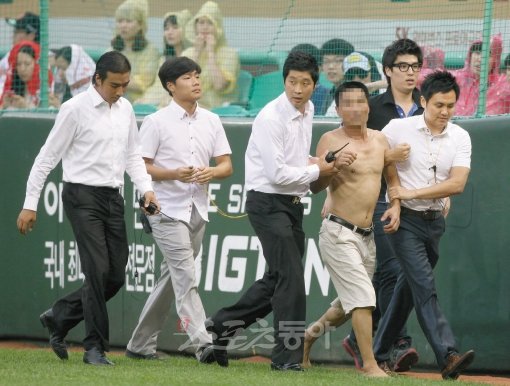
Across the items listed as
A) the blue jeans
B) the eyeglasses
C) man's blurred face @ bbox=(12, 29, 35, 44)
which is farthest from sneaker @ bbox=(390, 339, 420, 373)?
man's blurred face @ bbox=(12, 29, 35, 44)

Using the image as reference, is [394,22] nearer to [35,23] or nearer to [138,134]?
[138,134]

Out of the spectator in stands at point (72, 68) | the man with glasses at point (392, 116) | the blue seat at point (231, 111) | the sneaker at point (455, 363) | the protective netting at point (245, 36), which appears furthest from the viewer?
the spectator in stands at point (72, 68)

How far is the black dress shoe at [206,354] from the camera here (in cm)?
875

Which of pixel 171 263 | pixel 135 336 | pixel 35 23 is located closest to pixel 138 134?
pixel 171 263

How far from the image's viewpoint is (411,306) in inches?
337

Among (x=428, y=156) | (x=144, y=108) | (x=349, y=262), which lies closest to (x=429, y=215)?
(x=428, y=156)

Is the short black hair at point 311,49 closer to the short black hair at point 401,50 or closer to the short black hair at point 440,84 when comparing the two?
the short black hair at point 401,50

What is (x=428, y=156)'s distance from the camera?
8.26 metres

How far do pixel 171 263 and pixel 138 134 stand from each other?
97 cm

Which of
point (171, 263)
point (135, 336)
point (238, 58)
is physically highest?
point (238, 58)

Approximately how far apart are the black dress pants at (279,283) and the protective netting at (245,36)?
1.84 metres

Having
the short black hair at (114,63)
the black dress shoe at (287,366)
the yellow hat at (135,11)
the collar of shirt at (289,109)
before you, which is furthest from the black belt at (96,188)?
the yellow hat at (135,11)

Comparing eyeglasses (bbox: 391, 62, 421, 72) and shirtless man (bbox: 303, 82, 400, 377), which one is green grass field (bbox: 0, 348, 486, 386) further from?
eyeglasses (bbox: 391, 62, 421, 72)

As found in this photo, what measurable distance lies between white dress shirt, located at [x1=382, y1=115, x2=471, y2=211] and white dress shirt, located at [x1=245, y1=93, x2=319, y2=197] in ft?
2.16
